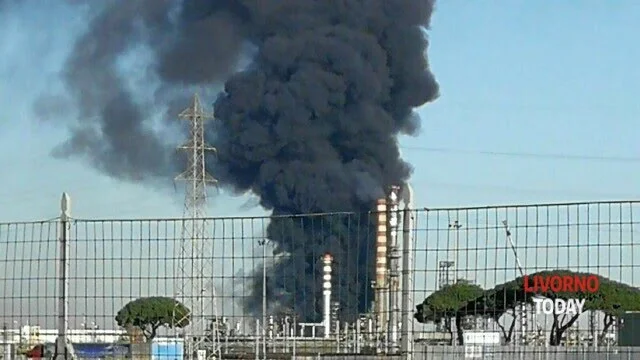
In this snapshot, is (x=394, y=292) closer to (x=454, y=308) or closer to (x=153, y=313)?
(x=153, y=313)

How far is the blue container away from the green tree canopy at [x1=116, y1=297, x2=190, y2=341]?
0.21 meters

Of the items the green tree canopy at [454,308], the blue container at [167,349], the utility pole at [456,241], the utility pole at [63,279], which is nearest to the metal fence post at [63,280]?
the utility pole at [63,279]

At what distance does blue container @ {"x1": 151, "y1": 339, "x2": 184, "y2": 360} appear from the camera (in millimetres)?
13898

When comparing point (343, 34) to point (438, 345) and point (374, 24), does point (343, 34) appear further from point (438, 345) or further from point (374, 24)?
point (438, 345)

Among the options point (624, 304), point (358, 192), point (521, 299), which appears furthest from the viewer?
point (358, 192)

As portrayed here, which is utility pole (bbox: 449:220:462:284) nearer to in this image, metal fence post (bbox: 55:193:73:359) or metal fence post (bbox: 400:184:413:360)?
metal fence post (bbox: 400:184:413:360)

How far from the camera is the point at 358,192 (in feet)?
286

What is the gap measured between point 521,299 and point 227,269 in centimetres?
815

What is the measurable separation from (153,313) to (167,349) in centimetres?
419

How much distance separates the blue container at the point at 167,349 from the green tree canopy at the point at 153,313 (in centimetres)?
21

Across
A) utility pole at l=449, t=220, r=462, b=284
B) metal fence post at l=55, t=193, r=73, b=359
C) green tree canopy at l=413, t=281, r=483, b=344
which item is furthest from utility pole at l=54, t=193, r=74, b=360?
green tree canopy at l=413, t=281, r=483, b=344

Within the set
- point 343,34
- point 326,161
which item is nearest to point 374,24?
point 343,34

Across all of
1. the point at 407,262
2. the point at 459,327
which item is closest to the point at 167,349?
the point at 407,262

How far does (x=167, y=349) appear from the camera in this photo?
14.5 metres
